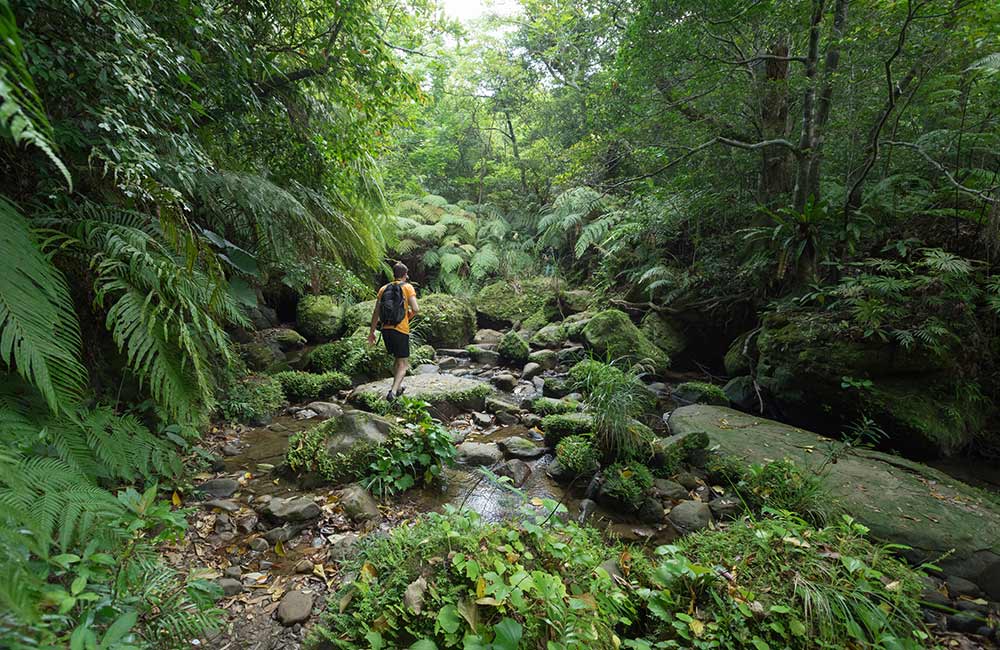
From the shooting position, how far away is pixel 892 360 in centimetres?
417

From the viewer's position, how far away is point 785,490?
2949mm

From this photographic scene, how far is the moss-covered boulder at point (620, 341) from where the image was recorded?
6631 mm

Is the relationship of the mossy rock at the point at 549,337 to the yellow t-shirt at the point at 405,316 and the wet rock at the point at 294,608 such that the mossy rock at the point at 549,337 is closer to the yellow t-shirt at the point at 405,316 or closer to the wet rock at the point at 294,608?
the yellow t-shirt at the point at 405,316

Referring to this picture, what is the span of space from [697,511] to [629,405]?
38.2 inches

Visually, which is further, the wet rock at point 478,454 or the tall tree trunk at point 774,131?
the tall tree trunk at point 774,131

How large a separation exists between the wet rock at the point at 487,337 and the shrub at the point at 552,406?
3.52m

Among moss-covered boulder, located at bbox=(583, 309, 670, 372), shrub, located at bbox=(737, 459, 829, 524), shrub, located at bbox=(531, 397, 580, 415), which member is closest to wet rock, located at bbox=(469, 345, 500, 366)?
moss-covered boulder, located at bbox=(583, 309, 670, 372)

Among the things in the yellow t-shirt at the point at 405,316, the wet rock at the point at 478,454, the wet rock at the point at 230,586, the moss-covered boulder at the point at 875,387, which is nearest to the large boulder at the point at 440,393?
the yellow t-shirt at the point at 405,316

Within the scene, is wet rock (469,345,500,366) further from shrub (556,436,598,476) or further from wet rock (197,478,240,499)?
wet rock (197,478,240,499)

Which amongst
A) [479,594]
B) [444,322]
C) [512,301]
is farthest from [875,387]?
[512,301]

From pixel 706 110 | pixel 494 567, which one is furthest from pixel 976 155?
pixel 494 567

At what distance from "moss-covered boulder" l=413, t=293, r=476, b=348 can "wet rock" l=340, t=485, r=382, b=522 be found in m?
4.90

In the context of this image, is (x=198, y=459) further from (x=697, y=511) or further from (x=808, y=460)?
(x=808, y=460)

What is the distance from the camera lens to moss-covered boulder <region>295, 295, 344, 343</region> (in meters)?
7.36
